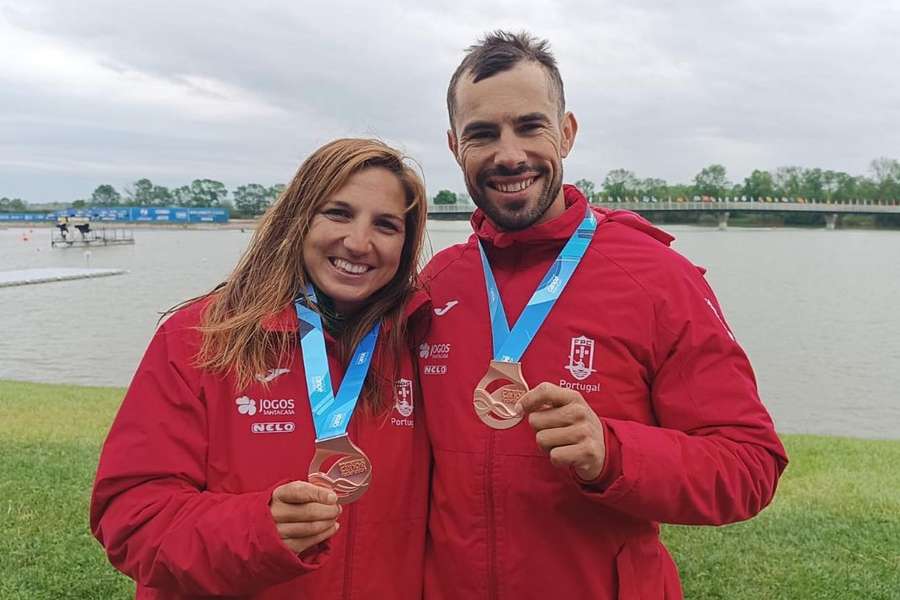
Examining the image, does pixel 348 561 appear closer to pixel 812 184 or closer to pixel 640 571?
pixel 640 571

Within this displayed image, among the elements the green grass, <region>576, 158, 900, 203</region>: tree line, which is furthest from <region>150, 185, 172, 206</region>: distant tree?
the green grass

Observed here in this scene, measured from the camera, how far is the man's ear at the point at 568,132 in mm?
2457

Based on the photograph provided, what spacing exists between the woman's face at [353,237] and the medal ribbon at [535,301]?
34 cm

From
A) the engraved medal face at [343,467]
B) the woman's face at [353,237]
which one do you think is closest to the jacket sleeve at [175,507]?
the engraved medal face at [343,467]

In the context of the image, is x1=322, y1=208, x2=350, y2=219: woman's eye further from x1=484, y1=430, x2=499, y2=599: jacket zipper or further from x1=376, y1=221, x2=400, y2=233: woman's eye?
x1=484, y1=430, x2=499, y2=599: jacket zipper

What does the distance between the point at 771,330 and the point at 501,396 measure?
18481mm

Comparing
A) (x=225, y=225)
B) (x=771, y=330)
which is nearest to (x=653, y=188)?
(x=225, y=225)

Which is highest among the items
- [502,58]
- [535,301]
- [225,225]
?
[502,58]

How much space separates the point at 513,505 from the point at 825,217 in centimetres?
10417

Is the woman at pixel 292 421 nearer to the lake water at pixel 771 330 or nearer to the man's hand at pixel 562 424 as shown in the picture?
the man's hand at pixel 562 424

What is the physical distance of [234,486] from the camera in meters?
2.00

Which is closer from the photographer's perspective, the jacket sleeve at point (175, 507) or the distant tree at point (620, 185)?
the jacket sleeve at point (175, 507)

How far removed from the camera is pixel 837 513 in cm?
533

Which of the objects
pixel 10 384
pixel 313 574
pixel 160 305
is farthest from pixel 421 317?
pixel 160 305
